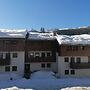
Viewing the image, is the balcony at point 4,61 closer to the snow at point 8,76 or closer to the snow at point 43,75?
the snow at point 8,76

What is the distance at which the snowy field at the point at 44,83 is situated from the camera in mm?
38312

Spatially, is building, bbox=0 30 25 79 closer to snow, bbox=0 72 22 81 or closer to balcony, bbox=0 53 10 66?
balcony, bbox=0 53 10 66

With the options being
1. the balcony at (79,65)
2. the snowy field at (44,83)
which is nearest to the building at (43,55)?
the balcony at (79,65)

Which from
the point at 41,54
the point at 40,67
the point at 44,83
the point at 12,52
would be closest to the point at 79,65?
the point at 40,67

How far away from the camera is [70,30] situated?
268 feet

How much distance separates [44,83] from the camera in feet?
136

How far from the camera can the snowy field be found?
38.3 metres

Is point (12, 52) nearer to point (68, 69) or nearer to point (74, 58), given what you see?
point (68, 69)

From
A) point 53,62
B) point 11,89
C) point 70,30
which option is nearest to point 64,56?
point 53,62

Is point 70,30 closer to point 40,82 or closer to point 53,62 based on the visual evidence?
point 53,62

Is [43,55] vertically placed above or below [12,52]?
below

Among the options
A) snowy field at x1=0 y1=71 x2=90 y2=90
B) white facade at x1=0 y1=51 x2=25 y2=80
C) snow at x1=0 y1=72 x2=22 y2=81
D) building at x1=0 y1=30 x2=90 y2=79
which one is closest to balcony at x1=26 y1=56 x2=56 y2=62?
building at x1=0 y1=30 x2=90 y2=79

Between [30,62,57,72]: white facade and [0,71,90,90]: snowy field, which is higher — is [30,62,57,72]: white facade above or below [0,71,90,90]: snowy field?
above

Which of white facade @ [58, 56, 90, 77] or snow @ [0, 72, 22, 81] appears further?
white facade @ [58, 56, 90, 77]
